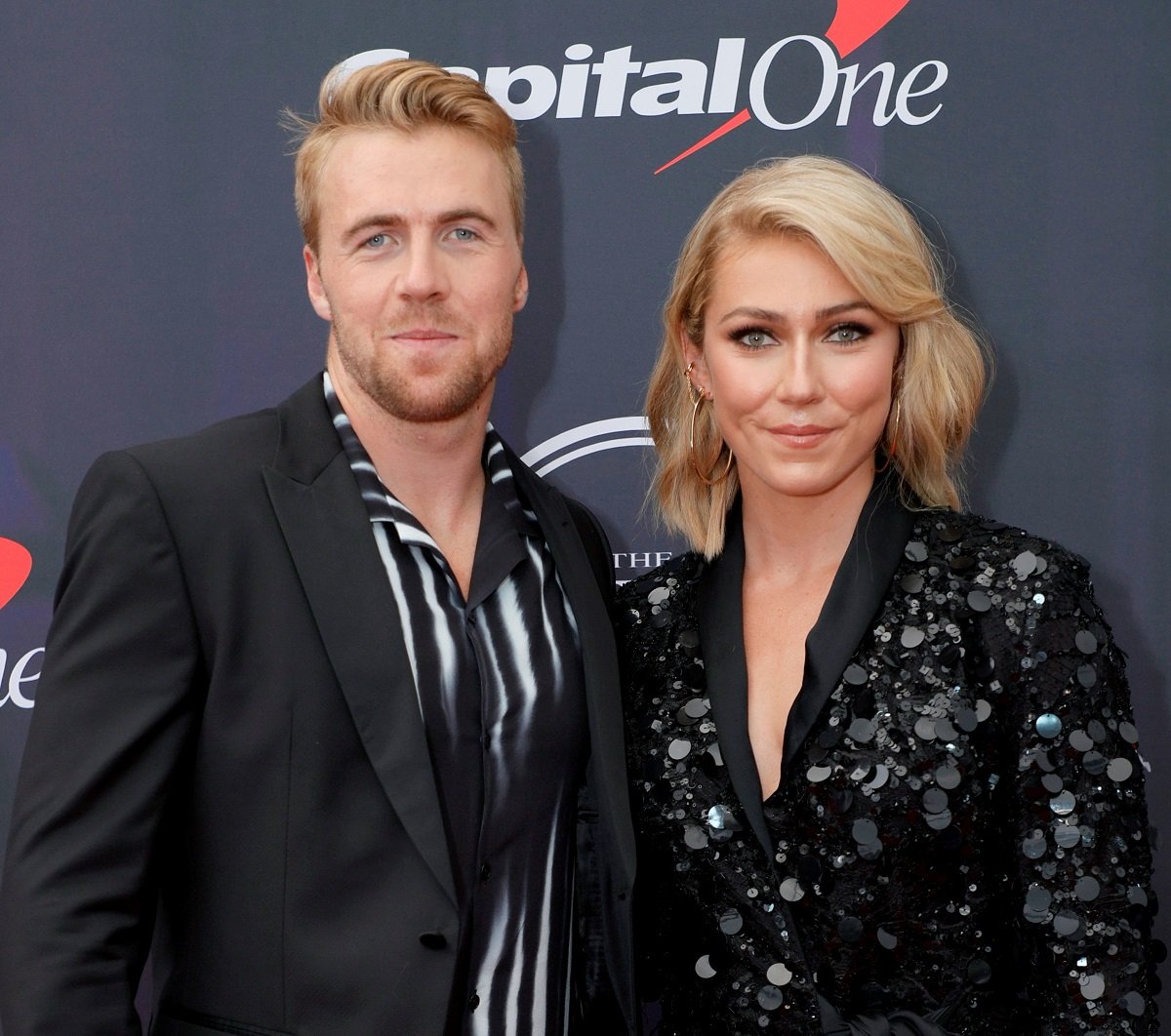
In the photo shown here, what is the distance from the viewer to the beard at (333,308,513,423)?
216 centimetres

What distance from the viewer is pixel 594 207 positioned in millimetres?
2953

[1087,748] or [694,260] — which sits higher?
[694,260]

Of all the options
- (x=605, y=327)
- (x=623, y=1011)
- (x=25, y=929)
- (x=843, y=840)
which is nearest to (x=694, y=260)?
(x=605, y=327)

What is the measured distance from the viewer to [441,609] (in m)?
2.12

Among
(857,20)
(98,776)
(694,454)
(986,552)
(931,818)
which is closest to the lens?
(98,776)

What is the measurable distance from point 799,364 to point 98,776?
1.23 m

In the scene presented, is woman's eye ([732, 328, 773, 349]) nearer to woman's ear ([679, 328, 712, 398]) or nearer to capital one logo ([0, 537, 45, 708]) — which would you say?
woman's ear ([679, 328, 712, 398])

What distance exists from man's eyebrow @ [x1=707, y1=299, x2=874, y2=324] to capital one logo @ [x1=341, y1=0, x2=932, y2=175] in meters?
0.85

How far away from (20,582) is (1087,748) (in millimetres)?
2244

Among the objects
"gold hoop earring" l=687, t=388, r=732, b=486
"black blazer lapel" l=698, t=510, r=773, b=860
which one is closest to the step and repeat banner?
"gold hoop earring" l=687, t=388, r=732, b=486

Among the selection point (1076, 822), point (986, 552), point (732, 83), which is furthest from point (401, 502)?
point (732, 83)

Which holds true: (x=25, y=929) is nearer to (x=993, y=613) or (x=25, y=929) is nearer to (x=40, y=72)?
(x=993, y=613)

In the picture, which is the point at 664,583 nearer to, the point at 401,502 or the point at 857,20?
the point at 401,502

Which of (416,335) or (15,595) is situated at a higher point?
(416,335)
